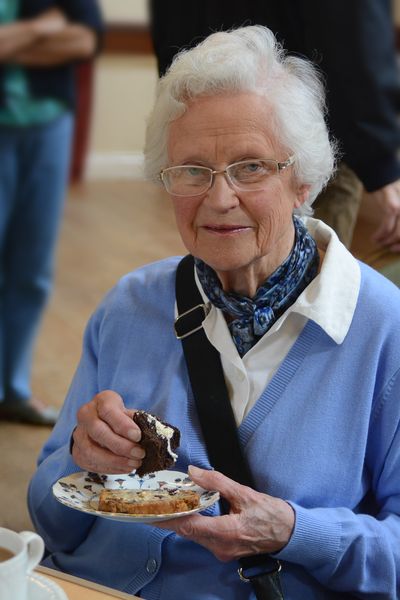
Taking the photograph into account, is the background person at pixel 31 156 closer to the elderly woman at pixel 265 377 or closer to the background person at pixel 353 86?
the background person at pixel 353 86

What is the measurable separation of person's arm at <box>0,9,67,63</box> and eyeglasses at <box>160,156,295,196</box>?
4.42 ft

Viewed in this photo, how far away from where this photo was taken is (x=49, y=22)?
9.16 ft

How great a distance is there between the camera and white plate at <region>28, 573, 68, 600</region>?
3.79 feet

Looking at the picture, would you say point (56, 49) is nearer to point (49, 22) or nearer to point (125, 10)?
point (49, 22)

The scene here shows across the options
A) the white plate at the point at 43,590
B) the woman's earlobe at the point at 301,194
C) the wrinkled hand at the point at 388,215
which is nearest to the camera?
the white plate at the point at 43,590

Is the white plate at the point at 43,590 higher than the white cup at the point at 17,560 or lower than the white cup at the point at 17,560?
lower

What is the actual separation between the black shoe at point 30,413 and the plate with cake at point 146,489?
1.61 meters

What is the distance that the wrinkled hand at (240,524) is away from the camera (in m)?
1.42

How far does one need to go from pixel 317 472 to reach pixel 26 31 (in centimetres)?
170

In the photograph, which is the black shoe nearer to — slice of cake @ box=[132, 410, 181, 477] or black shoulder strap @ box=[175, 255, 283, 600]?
black shoulder strap @ box=[175, 255, 283, 600]

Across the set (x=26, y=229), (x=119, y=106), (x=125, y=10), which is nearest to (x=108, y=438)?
(x=26, y=229)

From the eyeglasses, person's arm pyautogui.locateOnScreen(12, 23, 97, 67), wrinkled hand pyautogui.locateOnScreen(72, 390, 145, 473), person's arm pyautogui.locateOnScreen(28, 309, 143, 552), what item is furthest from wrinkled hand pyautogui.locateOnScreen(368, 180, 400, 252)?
person's arm pyautogui.locateOnScreen(12, 23, 97, 67)

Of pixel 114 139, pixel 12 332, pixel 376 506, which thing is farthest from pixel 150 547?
pixel 114 139

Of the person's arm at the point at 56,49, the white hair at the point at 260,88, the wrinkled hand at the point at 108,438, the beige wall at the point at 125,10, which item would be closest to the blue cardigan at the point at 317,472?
the wrinkled hand at the point at 108,438
